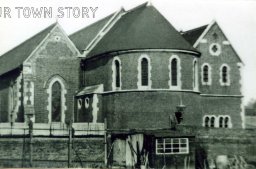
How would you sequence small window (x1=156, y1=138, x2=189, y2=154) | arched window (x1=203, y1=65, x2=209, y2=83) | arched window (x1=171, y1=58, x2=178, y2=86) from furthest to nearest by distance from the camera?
1. arched window (x1=203, y1=65, x2=209, y2=83)
2. arched window (x1=171, y1=58, x2=178, y2=86)
3. small window (x1=156, y1=138, x2=189, y2=154)

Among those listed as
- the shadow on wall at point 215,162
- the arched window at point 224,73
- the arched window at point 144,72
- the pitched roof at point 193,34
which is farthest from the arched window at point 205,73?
the shadow on wall at point 215,162

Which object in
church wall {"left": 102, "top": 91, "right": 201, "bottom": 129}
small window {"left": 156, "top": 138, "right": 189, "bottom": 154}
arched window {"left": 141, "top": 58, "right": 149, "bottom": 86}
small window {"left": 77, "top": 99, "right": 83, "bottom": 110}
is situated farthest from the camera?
small window {"left": 77, "top": 99, "right": 83, "bottom": 110}

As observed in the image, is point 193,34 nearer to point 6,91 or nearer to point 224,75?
point 224,75

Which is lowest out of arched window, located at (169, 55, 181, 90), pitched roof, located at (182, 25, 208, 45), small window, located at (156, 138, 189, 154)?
small window, located at (156, 138, 189, 154)

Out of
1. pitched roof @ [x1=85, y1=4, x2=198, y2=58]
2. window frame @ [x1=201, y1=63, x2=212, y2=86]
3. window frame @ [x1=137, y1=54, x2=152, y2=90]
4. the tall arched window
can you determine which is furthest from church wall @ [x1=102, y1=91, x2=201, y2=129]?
window frame @ [x1=201, y1=63, x2=212, y2=86]

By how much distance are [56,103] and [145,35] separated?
876 centimetres

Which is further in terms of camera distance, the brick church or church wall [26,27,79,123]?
church wall [26,27,79,123]

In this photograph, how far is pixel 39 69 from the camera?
3409 cm

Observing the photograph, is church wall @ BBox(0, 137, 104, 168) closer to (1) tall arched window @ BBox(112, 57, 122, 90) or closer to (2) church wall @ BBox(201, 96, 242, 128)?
(1) tall arched window @ BBox(112, 57, 122, 90)

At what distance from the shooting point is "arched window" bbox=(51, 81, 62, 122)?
114 ft

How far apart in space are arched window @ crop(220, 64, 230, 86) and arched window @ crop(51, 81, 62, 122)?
13.0m

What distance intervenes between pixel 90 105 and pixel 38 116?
12.9ft

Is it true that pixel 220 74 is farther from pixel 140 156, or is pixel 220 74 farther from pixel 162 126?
pixel 140 156

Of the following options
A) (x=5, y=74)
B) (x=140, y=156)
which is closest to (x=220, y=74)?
(x=140, y=156)
